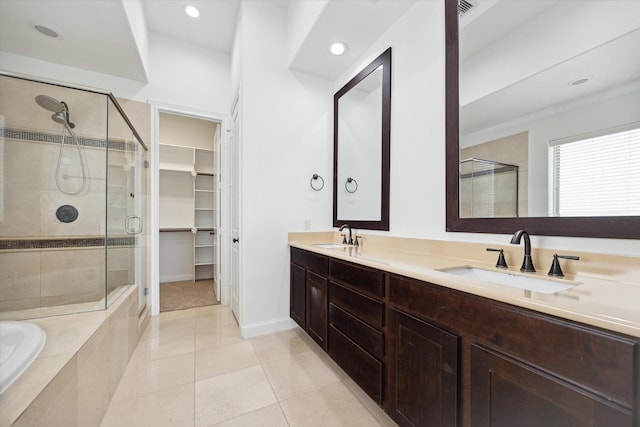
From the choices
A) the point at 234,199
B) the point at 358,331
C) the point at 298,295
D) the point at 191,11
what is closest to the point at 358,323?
the point at 358,331

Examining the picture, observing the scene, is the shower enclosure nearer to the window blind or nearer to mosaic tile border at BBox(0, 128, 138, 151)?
mosaic tile border at BBox(0, 128, 138, 151)

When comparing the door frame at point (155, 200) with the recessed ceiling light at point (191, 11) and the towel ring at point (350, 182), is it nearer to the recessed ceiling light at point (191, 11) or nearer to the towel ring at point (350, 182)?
the recessed ceiling light at point (191, 11)

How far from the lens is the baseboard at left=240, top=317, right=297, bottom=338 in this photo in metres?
2.39

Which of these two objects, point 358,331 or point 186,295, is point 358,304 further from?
point 186,295

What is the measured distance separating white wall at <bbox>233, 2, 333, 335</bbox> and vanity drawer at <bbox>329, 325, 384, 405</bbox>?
3.08 ft

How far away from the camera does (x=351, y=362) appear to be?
1564mm

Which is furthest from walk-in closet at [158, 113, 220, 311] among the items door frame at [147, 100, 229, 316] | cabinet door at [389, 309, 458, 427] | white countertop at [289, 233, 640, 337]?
white countertop at [289, 233, 640, 337]

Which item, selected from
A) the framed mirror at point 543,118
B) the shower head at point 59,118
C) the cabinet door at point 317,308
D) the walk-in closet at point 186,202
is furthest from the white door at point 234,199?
the framed mirror at point 543,118

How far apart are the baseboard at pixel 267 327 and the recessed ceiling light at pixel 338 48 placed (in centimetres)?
261

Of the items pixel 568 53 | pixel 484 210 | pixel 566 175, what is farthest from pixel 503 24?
pixel 484 210

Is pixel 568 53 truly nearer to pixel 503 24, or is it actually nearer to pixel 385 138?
pixel 503 24

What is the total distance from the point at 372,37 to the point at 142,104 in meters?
2.53

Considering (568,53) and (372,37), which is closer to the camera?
(568,53)

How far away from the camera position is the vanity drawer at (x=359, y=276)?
1358mm
